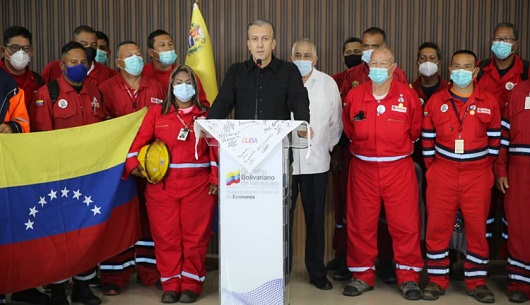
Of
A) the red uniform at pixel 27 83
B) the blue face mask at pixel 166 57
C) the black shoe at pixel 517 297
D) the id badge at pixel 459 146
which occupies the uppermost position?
the blue face mask at pixel 166 57

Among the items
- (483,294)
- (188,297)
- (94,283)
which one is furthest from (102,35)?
(483,294)

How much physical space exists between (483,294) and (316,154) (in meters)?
1.48

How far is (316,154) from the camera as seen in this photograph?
529cm

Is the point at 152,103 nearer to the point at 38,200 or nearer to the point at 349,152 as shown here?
the point at 38,200

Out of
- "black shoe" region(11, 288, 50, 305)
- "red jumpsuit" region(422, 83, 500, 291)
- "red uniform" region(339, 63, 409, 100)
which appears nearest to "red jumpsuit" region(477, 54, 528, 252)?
"red jumpsuit" region(422, 83, 500, 291)

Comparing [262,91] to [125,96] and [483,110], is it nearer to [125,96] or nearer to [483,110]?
[125,96]

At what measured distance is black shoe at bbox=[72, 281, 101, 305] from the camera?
16.5ft

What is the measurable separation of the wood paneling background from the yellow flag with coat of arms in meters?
0.62

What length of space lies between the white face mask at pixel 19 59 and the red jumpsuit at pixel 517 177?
330 centimetres

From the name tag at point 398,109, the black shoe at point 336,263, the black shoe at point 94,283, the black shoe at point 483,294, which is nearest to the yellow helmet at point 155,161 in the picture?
the black shoe at point 94,283

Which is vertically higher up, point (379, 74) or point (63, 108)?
point (379, 74)

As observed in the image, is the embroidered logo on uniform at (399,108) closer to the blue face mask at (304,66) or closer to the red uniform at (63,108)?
the blue face mask at (304,66)

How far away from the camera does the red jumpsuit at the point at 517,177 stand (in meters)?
5.05

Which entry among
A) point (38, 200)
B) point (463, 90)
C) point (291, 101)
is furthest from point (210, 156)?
point (463, 90)
